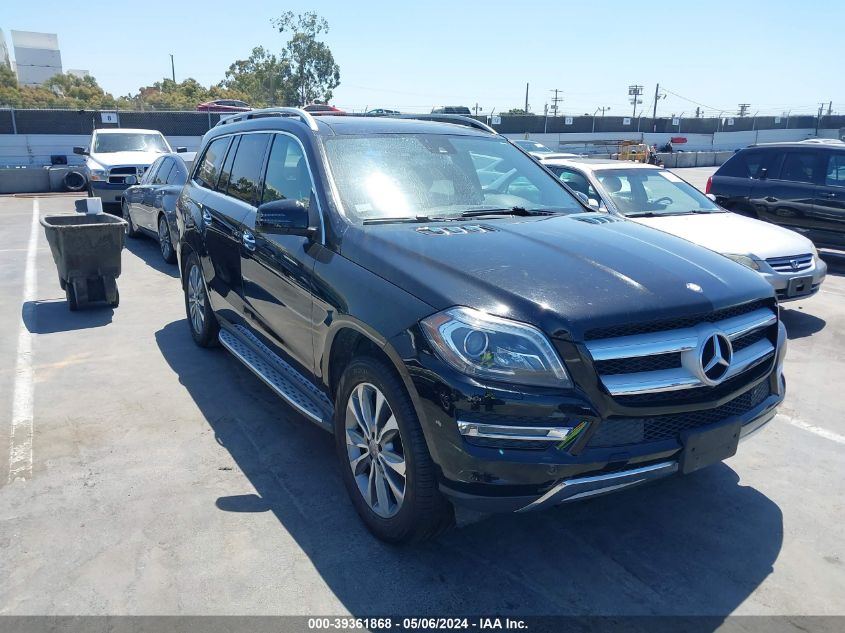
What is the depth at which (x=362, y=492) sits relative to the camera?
338 centimetres

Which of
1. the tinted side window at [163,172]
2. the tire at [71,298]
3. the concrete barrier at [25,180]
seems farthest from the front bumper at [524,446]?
the concrete barrier at [25,180]

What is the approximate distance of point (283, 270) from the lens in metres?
4.06

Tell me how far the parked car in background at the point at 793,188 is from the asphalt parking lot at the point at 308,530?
221 inches

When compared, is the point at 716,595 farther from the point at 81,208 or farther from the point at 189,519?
the point at 81,208

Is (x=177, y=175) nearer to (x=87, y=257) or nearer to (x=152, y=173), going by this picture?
(x=152, y=173)

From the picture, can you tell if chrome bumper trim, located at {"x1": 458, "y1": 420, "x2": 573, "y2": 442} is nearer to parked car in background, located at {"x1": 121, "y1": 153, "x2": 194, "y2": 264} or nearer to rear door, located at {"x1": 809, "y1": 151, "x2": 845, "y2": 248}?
parked car in background, located at {"x1": 121, "y1": 153, "x2": 194, "y2": 264}

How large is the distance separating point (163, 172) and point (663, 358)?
980 cm

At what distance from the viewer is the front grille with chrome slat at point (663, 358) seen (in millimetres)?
2723

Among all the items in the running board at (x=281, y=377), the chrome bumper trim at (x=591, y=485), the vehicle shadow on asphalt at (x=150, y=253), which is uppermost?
the chrome bumper trim at (x=591, y=485)

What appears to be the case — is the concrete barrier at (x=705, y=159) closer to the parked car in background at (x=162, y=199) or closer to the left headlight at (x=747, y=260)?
the parked car in background at (x=162, y=199)

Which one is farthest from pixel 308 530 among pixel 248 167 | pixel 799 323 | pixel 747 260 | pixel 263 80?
pixel 263 80

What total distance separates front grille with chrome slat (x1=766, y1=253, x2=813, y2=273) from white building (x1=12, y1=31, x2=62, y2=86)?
103 m

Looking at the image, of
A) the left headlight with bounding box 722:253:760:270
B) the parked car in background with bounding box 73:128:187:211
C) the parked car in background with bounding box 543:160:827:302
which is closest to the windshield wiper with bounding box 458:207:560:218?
the parked car in background with bounding box 543:160:827:302

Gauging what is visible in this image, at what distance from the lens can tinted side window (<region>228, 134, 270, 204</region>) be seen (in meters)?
4.76
